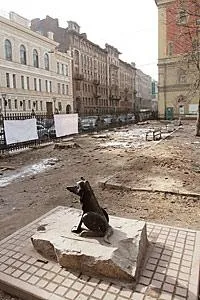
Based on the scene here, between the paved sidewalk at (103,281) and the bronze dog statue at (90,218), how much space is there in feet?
1.80

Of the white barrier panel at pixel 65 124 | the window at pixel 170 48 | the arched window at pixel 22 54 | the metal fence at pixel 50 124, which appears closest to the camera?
the metal fence at pixel 50 124

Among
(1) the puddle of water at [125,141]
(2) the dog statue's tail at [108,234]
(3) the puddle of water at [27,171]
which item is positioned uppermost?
(2) the dog statue's tail at [108,234]

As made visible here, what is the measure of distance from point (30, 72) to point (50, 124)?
91.0 feet

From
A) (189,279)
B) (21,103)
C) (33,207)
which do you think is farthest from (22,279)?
(21,103)

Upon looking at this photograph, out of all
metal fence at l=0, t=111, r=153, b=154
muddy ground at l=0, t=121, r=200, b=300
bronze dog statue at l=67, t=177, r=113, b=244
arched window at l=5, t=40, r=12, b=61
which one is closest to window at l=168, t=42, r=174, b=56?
metal fence at l=0, t=111, r=153, b=154

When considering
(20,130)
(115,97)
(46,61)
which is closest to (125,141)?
(20,130)

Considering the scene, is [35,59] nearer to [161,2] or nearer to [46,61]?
[46,61]

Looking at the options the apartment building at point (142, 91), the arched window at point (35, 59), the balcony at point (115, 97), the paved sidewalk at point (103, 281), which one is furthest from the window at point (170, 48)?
the apartment building at point (142, 91)

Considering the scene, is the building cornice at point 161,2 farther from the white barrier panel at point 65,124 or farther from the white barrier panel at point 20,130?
the white barrier panel at point 20,130

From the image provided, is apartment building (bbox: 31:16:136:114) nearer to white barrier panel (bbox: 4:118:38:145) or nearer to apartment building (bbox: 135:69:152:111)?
apartment building (bbox: 135:69:152:111)

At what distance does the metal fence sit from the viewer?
13.2m

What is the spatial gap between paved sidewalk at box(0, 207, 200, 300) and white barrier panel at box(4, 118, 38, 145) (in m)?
9.83

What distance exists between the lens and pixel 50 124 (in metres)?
17.6

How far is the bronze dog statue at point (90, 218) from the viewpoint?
346 centimetres
